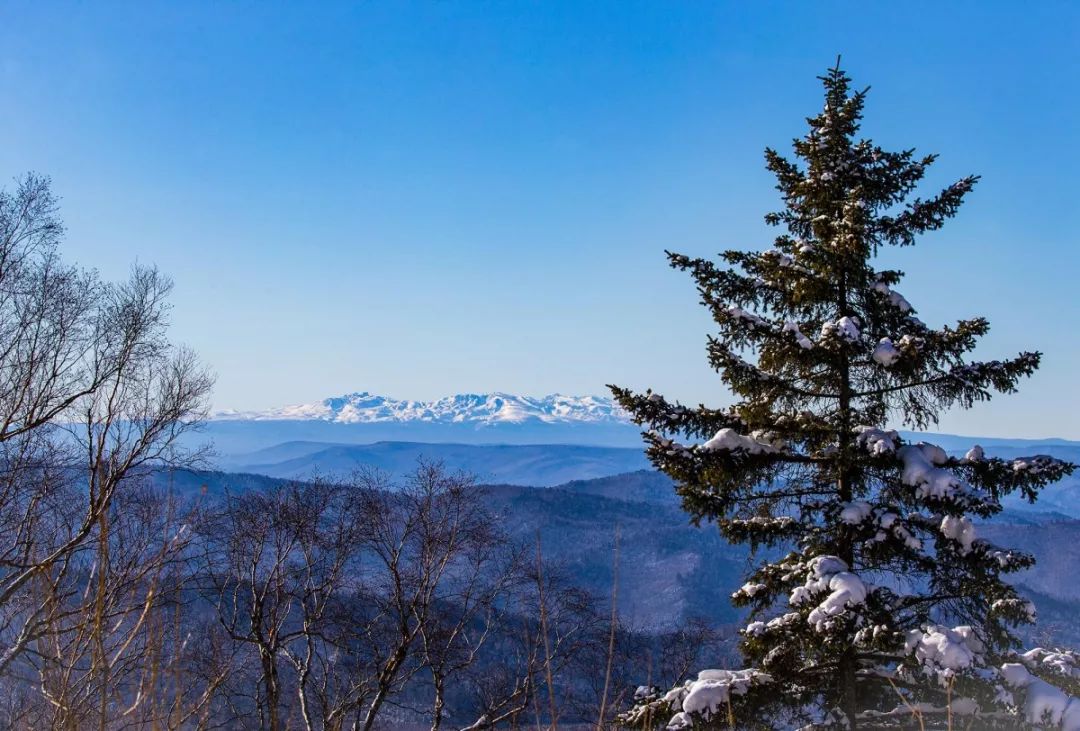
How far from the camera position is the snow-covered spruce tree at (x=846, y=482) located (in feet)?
21.8

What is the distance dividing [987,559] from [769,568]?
6.89 feet

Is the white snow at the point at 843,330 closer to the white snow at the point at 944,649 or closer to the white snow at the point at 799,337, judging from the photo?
the white snow at the point at 799,337

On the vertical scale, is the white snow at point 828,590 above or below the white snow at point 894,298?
below

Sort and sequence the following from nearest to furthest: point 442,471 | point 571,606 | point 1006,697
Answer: point 1006,697 → point 571,606 → point 442,471

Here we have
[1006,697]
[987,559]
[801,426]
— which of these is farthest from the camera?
[801,426]

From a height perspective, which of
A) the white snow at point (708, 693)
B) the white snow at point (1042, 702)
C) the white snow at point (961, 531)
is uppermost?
the white snow at point (961, 531)

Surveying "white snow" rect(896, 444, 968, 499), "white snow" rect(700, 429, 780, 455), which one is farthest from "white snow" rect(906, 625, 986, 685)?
"white snow" rect(700, 429, 780, 455)


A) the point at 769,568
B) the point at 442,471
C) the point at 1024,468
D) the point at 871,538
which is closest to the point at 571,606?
the point at 442,471

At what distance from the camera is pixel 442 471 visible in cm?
1741

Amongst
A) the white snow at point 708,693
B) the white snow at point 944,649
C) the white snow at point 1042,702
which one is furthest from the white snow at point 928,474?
the white snow at point 708,693

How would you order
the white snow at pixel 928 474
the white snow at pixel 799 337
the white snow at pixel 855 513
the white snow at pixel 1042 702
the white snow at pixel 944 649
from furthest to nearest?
the white snow at pixel 799 337, the white snow at pixel 855 513, the white snow at pixel 928 474, the white snow at pixel 944 649, the white snow at pixel 1042 702

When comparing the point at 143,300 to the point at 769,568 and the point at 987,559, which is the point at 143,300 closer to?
the point at 769,568

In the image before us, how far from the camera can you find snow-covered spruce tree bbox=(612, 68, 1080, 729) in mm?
6637

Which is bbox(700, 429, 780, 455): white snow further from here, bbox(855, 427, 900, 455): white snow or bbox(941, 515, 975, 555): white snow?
bbox(941, 515, 975, 555): white snow
